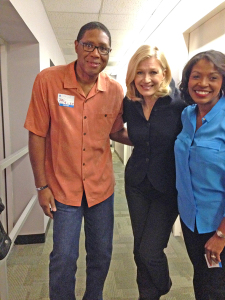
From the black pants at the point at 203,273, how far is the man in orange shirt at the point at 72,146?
0.52 metres

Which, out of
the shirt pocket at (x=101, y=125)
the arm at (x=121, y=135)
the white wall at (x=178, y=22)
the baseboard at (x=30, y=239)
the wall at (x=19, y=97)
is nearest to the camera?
the shirt pocket at (x=101, y=125)

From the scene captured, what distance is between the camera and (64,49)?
472 centimetres

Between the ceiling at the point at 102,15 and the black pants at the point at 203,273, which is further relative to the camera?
Result: the ceiling at the point at 102,15

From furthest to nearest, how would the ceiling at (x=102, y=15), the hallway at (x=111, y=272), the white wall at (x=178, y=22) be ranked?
the ceiling at (x=102, y=15) → the white wall at (x=178, y=22) → the hallway at (x=111, y=272)

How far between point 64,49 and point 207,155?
4468 mm

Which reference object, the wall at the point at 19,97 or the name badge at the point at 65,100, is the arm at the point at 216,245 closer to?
the name badge at the point at 65,100

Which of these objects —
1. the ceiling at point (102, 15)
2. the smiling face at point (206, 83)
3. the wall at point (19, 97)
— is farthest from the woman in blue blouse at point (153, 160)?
the ceiling at point (102, 15)

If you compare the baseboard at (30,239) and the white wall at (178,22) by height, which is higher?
the white wall at (178,22)

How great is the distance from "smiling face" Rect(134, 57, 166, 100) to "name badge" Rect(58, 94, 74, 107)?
418mm

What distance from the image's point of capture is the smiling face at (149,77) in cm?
135

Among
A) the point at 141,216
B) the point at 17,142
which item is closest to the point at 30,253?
the point at 17,142

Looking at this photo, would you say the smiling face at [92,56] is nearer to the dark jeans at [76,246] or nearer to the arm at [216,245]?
the dark jeans at [76,246]

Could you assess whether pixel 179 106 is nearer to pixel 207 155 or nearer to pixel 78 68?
pixel 207 155

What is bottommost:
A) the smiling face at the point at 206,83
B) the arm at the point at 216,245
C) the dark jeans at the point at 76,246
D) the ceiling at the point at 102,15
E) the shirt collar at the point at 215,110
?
the dark jeans at the point at 76,246
